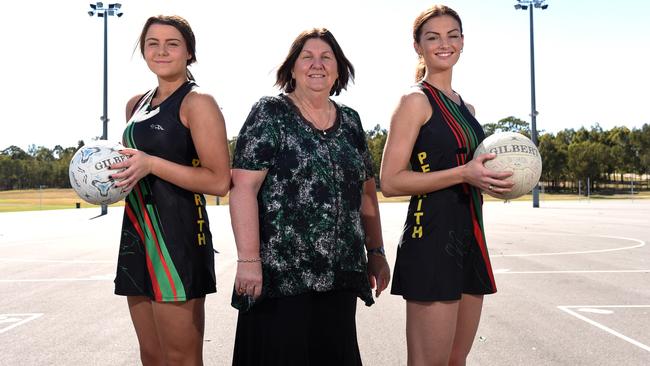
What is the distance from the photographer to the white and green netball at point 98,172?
3129mm

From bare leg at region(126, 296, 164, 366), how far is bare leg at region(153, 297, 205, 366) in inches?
3.9

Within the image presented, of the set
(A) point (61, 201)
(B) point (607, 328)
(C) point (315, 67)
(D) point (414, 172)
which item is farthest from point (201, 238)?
(A) point (61, 201)

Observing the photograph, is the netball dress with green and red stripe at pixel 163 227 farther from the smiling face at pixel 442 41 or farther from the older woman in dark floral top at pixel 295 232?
the smiling face at pixel 442 41

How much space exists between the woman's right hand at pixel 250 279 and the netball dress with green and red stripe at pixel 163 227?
0.32 meters

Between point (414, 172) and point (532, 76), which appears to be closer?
point (414, 172)

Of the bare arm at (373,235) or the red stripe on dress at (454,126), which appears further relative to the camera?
the bare arm at (373,235)

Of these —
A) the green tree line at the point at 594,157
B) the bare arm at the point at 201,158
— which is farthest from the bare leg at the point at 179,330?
the green tree line at the point at 594,157

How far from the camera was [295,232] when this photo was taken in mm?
2996

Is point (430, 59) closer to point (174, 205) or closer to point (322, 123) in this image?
point (322, 123)

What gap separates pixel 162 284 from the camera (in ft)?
10.1

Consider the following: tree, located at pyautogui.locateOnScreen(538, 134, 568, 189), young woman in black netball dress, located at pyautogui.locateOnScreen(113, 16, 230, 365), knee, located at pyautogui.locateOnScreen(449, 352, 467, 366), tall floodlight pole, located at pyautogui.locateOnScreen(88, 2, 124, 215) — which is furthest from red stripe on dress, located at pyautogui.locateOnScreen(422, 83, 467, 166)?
tree, located at pyautogui.locateOnScreen(538, 134, 568, 189)

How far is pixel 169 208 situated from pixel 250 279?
603mm

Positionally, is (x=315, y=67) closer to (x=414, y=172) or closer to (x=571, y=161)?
(x=414, y=172)

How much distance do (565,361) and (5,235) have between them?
19.1 m
